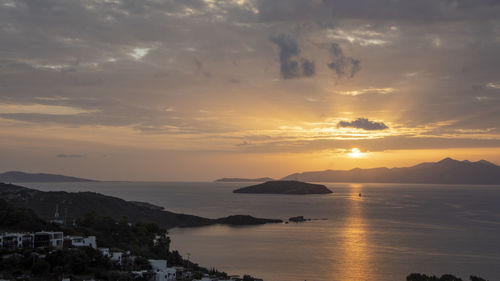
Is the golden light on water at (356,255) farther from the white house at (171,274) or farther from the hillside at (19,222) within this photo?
the hillside at (19,222)

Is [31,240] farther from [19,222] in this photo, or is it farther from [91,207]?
[91,207]

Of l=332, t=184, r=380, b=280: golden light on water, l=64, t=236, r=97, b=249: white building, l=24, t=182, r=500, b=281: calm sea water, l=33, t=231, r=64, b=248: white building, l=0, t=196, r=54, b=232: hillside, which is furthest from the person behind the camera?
l=24, t=182, r=500, b=281: calm sea water

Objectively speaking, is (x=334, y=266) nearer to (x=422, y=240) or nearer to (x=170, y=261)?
(x=170, y=261)

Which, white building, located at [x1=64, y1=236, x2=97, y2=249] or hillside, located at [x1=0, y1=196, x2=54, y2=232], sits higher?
hillside, located at [x1=0, y1=196, x2=54, y2=232]

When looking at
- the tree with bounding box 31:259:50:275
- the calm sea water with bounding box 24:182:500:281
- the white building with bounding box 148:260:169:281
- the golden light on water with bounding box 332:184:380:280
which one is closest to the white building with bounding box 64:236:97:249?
the white building with bounding box 148:260:169:281

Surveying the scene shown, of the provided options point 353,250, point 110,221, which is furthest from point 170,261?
point 353,250

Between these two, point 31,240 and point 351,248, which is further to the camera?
point 351,248

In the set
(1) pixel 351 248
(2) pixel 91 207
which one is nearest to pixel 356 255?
(1) pixel 351 248

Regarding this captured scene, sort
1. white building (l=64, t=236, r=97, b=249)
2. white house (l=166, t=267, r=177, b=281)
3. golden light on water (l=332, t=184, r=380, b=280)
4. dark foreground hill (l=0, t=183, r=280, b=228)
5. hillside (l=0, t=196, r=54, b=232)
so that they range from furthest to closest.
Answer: dark foreground hill (l=0, t=183, r=280, b=228) → golden light on water (l=332, t=184, r=380, b=280) → hillside (l=0, t=196, r=54, b=232) → white building (l=64, t=236, r=97, b=249) → white house (l=166, t=267, r=177, b=281)

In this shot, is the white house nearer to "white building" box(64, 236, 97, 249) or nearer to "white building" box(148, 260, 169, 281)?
"white building" box(148, 260, 169, 281)
